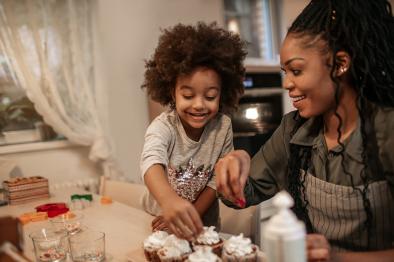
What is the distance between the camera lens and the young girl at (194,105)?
47.9 inches

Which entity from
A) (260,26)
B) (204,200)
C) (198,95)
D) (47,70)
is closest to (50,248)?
(204,200)

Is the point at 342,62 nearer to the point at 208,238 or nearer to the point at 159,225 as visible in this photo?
the point at 208,238

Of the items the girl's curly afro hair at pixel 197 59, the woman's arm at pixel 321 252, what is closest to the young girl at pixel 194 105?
the girl's curly afro hair at pixel 197 59

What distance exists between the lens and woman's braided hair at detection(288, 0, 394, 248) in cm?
94

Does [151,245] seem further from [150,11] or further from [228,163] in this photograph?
[150,11]

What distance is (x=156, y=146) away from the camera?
115cm

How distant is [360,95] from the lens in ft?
3.21

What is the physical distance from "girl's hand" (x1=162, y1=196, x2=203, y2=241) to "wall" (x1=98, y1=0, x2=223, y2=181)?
1923 mm

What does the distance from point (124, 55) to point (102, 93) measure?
331 mm

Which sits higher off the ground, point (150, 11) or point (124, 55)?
point (150, 11)

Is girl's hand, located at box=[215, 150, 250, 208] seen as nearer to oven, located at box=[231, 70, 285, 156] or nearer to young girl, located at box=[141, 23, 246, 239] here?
young girl, located at box=[141, 23, 246, 239]

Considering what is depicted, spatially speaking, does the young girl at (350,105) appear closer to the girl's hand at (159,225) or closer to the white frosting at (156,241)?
the white frosting at (156,241)

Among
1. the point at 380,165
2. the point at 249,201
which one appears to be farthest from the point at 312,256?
the point at 249,201

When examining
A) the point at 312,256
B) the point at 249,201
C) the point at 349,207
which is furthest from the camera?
the point at 249,201
